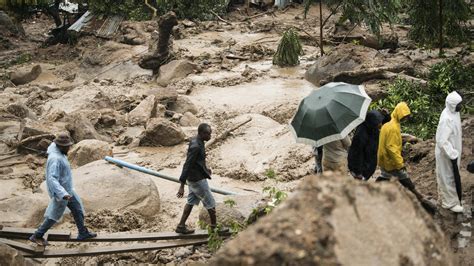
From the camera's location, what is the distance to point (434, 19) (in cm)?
1500

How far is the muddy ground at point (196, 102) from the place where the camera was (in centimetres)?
805

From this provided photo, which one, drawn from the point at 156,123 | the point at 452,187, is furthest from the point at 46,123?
the point at 452,187

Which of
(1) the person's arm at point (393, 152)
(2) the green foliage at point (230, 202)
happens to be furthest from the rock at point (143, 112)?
(1) the person's arm at point (393, 152)

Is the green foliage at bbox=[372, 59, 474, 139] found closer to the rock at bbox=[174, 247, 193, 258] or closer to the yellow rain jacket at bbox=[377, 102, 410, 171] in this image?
the yellow rain jacket at bbox=[377, 102, 410, 171]

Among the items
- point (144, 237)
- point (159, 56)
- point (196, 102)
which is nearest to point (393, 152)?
point (144, 237)

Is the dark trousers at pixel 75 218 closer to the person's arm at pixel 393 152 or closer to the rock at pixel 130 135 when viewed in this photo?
the person's arm at pixel 393 152

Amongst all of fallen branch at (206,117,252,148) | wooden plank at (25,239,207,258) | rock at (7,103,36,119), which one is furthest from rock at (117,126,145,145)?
wooden plank at (25,239,207,258)

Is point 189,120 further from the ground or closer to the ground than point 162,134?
closer to the ground

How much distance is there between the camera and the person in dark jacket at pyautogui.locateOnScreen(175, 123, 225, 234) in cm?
635

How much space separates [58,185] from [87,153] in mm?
4524

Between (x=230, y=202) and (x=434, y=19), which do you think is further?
(x=434, y=19)

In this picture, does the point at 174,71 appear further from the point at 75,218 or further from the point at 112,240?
the point at 75,218

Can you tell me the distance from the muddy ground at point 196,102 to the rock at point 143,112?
0.20 metres

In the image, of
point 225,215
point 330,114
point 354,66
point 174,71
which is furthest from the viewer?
point 174,71
